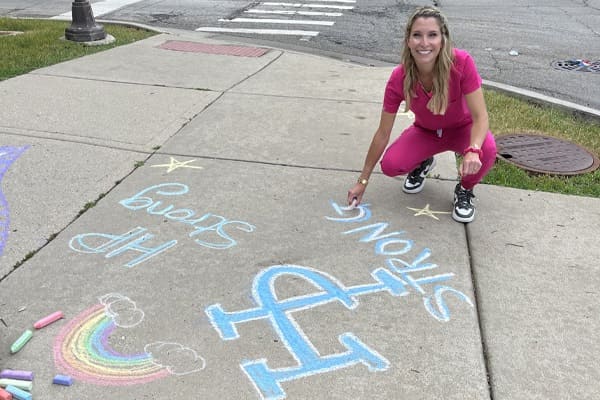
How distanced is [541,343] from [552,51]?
7.58m

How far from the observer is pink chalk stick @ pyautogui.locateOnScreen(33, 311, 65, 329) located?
8.18 feet

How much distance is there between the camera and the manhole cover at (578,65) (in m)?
7.82

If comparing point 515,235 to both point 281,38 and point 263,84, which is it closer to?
point 263,84

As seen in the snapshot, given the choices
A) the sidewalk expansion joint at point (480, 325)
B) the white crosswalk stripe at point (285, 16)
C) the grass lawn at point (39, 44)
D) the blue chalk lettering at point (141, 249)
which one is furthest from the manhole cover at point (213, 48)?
the sidewalk expansion joint at point (480, 325)

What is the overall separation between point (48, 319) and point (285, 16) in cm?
1038

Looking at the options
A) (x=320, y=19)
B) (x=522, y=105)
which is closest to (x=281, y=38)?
(x=320, y=19)

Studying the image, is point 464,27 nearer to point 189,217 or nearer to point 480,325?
point 189,217

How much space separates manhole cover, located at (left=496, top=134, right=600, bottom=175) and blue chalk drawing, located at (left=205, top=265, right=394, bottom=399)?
2.07 metres

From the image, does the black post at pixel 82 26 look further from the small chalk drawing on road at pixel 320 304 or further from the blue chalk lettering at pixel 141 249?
the small chalk drawing on road at pixel 320 304

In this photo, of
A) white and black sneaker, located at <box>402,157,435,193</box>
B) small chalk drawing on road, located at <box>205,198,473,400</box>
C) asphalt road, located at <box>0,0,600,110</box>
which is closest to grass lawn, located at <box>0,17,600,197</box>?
white and black sneaker, located at <box>402,157,435,193</box>

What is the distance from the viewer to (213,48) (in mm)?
8258

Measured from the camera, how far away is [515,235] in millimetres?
3406

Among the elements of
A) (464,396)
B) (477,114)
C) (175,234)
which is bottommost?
(464,396)

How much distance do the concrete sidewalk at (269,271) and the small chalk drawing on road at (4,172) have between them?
0.09ft
